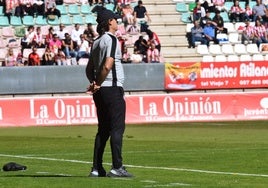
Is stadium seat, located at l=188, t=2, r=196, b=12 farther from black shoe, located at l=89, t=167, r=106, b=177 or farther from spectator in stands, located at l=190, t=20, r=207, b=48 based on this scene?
black shoe, located at l=89, t=167, r=106, b=177

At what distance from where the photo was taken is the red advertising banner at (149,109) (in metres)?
36.2

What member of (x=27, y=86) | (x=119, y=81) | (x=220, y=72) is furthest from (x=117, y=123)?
(x=220, y=72)

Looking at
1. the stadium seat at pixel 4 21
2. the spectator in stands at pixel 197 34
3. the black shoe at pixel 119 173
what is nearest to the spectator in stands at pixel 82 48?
the stadium seat at pixel 4 21

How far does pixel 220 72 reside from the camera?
142 feet

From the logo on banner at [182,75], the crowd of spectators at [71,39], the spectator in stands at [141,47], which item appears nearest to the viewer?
the crowd of spectators at [71,39]

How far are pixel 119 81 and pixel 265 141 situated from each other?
10.4 metres

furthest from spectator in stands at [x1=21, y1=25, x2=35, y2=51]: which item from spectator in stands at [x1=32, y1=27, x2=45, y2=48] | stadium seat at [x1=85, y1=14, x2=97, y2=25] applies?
stadium seat at [x1=85, y1=14, x2=97, y2=25]

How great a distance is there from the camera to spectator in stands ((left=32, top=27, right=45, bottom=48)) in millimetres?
40372

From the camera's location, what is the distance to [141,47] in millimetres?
41875

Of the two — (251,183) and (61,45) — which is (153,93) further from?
(251,183)

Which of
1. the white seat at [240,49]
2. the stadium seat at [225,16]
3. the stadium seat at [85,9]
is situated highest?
the stadium seat at [85,9]

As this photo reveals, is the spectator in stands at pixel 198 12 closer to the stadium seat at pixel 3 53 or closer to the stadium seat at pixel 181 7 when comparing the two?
the stadium seat at pixel 181 7

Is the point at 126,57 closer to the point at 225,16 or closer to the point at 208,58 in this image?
the point at 208,58

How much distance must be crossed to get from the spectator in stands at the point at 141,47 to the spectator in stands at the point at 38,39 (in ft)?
12.7
